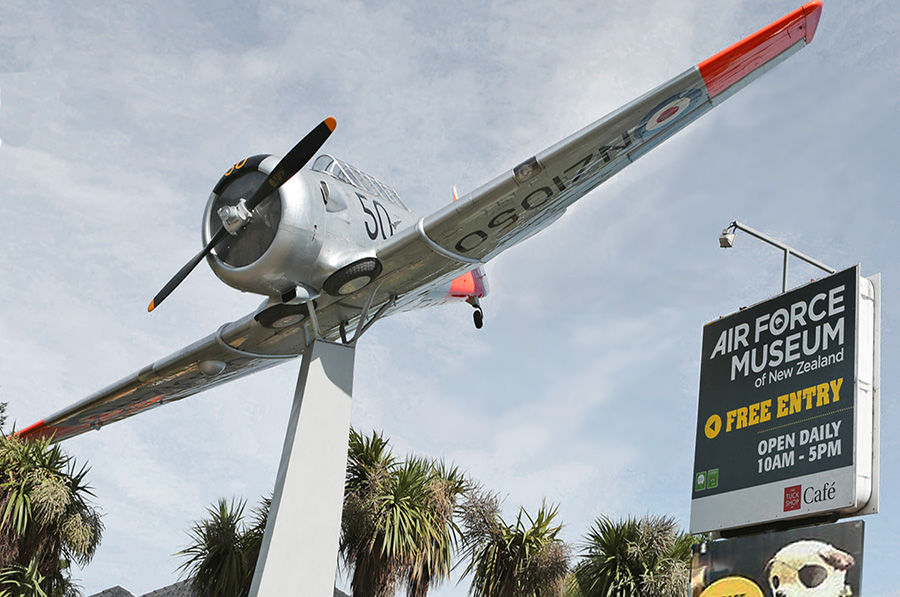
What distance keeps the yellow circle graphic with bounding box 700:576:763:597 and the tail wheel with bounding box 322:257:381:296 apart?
20.9 ft

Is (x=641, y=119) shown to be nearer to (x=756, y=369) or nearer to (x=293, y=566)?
(x=756, y=369)

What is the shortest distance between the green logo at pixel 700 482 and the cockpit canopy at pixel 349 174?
6780 millimetres

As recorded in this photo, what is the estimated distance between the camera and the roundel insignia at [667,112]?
1163cm

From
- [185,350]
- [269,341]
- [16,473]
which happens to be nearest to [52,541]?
[16,473]

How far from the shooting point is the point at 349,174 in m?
14.8

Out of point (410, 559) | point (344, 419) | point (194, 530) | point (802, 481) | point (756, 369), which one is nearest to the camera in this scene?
point (802, 481)

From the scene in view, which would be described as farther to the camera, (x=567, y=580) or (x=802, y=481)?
(x=567, y=580)

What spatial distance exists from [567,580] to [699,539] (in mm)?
2371

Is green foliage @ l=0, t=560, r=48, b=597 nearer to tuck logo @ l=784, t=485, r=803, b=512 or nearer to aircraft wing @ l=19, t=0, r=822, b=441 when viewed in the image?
aircraft wing @ l=19, t=0, r=822, b=441

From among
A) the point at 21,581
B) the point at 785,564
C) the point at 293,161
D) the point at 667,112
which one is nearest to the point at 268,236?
the point at 293,161

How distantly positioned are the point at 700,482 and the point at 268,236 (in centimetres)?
669

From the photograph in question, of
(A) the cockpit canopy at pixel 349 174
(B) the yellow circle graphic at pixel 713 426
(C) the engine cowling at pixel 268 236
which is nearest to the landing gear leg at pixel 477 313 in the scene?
(A) the cockpit canopy at pixel 349 174

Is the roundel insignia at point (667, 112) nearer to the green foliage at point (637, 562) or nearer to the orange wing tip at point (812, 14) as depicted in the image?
the orange wing tip at point (812, 14)

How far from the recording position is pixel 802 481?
1041cm
